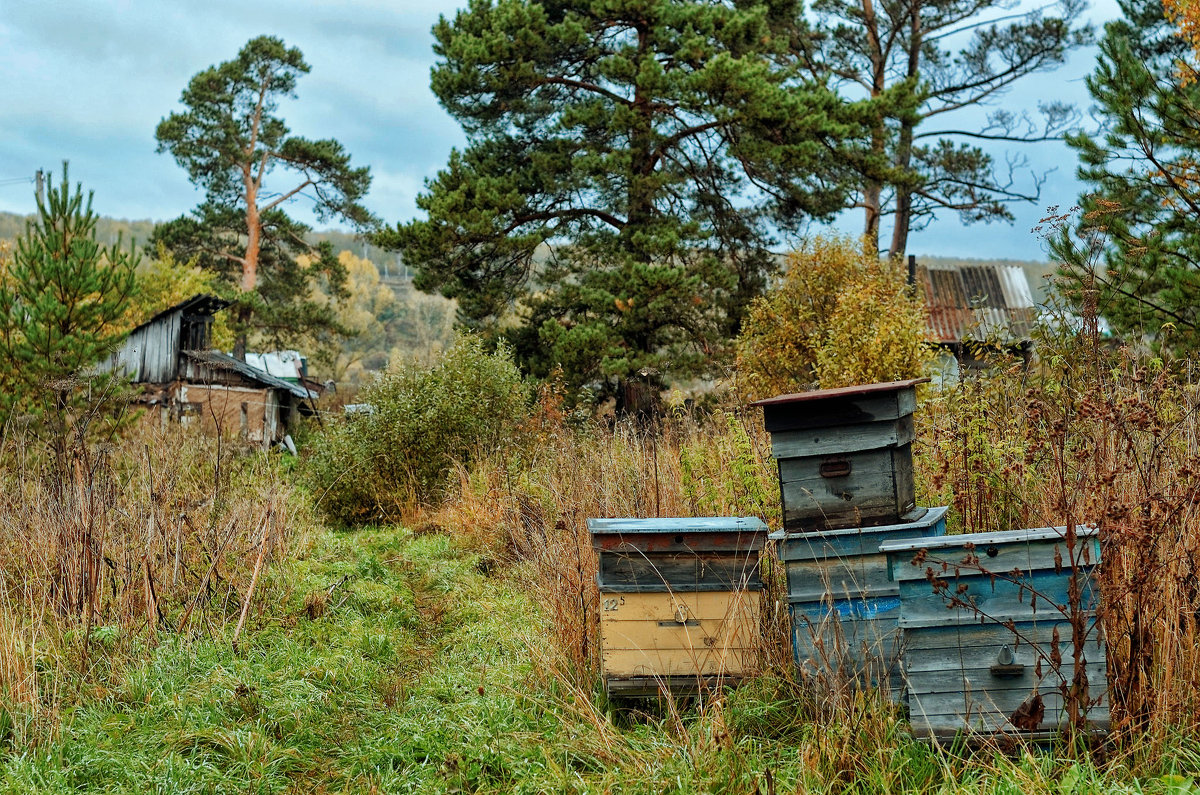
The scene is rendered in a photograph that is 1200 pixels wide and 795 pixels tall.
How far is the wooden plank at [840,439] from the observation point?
4215mm

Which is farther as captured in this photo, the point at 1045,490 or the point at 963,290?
the point at 963,290

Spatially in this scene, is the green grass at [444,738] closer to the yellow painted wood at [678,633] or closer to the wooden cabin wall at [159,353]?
the yellow painted wood at [678,633]

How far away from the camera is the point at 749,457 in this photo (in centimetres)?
628

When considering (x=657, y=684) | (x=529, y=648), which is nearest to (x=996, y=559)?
(x=657, y=684)

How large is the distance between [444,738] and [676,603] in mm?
1278

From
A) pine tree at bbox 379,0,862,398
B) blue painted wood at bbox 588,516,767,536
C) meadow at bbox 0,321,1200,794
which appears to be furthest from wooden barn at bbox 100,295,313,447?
blue painted wood at bbox 588,516,767,536

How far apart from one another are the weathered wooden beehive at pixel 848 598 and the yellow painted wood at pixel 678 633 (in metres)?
0.26

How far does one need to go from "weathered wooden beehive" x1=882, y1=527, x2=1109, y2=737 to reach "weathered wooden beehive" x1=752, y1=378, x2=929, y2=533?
0.58 m

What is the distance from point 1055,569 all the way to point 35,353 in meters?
10.6

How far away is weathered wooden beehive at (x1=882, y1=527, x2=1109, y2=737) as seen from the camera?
3.52m

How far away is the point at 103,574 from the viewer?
5887mm

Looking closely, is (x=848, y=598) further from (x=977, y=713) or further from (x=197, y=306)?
(x=197, y=306)

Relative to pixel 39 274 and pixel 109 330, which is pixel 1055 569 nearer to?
pixel 39 274

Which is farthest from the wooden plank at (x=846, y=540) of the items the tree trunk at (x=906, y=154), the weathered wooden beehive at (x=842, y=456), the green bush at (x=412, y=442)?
the tree trunk at (x=906, y=154)
